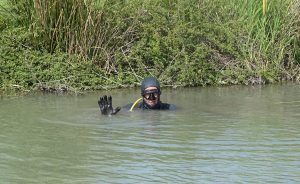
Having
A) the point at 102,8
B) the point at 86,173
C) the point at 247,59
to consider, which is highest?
the point at 102,8

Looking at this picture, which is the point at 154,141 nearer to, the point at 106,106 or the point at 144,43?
the point at 106,106

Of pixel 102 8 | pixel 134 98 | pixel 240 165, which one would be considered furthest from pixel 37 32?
pixel 240 165

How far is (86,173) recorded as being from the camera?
7.21 m

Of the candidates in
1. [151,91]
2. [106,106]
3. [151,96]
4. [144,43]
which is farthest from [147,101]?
[144,43]

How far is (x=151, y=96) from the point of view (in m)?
11.1

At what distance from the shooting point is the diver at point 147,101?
35.2ft

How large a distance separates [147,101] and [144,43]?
3.79 m

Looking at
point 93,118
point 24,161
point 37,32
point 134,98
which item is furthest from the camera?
point 37,32

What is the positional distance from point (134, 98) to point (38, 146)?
4546mm

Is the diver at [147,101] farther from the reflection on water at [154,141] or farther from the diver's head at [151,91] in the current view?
the reflection on water at [154,141]

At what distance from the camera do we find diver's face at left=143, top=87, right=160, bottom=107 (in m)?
11.0

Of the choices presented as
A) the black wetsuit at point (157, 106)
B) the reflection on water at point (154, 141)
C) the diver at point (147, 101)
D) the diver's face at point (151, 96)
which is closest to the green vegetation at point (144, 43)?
the reflection on water at point (154, 141)

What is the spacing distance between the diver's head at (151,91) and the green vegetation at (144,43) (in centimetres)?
274

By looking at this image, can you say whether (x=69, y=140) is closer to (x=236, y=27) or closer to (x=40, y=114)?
(x=40, y=114)
